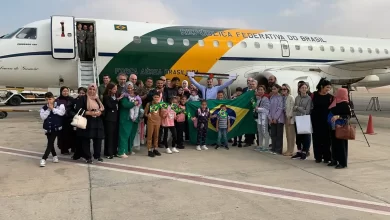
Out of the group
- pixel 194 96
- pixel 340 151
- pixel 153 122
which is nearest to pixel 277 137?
pixel 340 151

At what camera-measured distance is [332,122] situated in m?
6.14

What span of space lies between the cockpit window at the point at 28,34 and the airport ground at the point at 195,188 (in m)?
5.45

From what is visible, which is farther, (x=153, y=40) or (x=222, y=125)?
(x=153, y=40)

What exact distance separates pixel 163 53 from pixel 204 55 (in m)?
1.72

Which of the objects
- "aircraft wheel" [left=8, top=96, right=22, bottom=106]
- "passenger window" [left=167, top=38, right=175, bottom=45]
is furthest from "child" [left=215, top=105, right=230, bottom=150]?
"aircraft wheel" [left=8, top=96, right=22, bottom=106]

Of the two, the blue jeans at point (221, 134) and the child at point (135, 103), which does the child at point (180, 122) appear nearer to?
the blue jeans at point (221, 134)

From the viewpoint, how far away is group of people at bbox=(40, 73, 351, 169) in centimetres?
624

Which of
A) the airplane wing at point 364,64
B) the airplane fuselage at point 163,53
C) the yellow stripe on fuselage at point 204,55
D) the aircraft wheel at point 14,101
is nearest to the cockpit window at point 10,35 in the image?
the airplane fuselage at point 163,53

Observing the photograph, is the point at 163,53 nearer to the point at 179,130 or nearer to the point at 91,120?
the point at 179,130

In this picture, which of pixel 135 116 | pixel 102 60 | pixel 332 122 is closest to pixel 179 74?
pixel 102 60

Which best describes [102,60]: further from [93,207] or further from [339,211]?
[339,211]

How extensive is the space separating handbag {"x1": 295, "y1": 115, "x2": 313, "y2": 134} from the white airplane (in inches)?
224

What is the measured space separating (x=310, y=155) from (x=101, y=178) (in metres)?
4.72

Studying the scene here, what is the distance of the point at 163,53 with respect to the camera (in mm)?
12406
